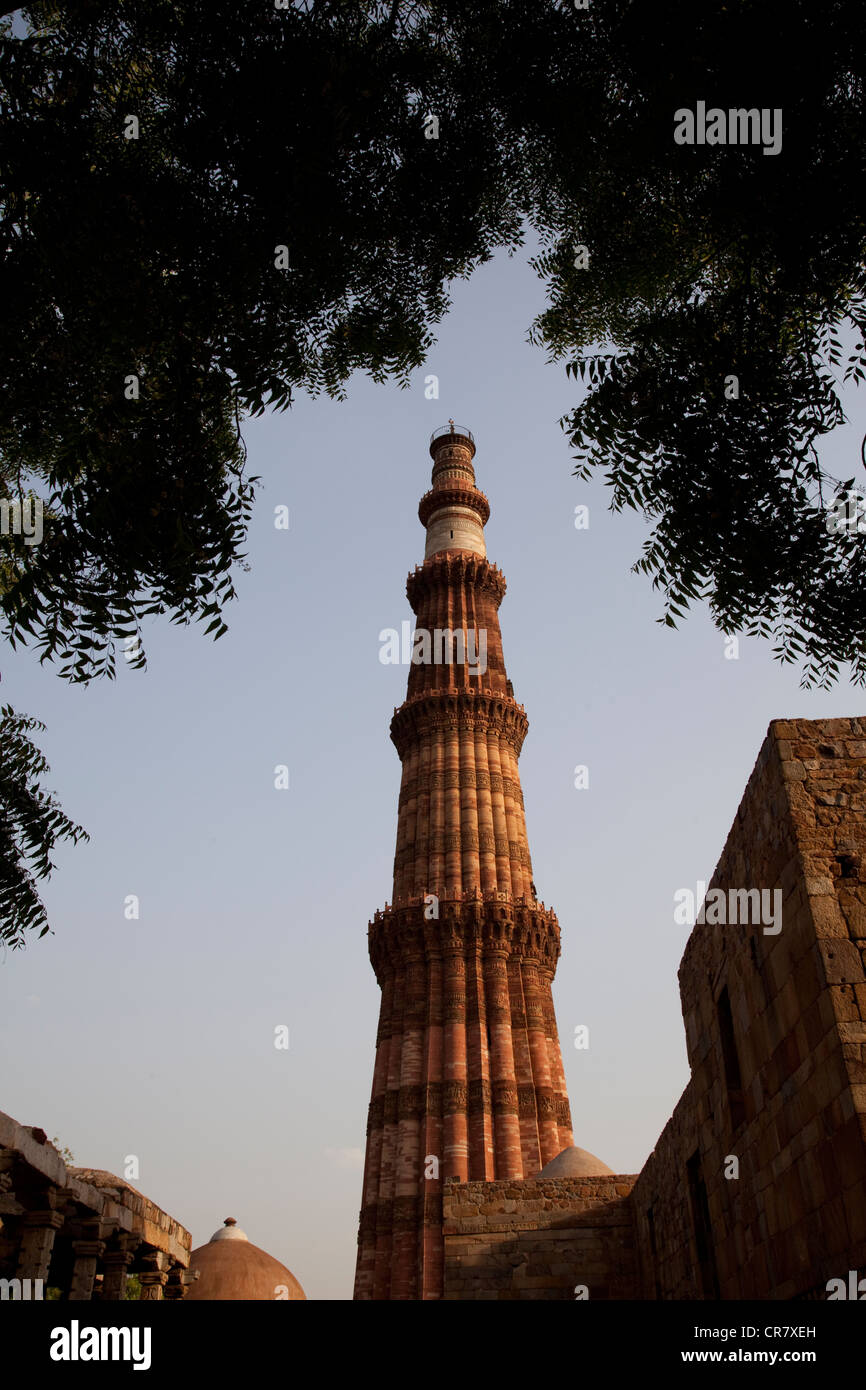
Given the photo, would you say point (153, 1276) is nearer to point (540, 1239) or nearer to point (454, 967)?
point (540, 1239)

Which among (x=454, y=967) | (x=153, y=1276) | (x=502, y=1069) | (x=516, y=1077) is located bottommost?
(x=153, y=1276)

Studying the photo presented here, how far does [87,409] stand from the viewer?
8789 mm

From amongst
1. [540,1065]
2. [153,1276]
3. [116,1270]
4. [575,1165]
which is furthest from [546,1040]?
[116,1270]

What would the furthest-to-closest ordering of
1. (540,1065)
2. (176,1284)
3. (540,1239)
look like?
(540,1065) → (540,1239) → (176,1284)

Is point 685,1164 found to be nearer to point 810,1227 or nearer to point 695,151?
point 810,1227

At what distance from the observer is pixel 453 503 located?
36938 mm

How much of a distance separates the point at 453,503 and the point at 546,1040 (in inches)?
788

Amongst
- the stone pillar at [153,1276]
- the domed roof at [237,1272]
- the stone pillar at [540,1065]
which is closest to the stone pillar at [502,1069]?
the stone pillar at [540,1065]

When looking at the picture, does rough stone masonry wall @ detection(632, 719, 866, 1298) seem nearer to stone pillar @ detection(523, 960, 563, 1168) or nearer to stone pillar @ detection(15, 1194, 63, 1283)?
stone pillar @ detection(15, 1194, 63, 1283)

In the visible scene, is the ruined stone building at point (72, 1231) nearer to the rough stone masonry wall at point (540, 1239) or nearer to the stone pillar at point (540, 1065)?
the rough stone masonry wall at point (540, 1239)

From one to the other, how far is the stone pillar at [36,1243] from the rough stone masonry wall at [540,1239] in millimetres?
8312
